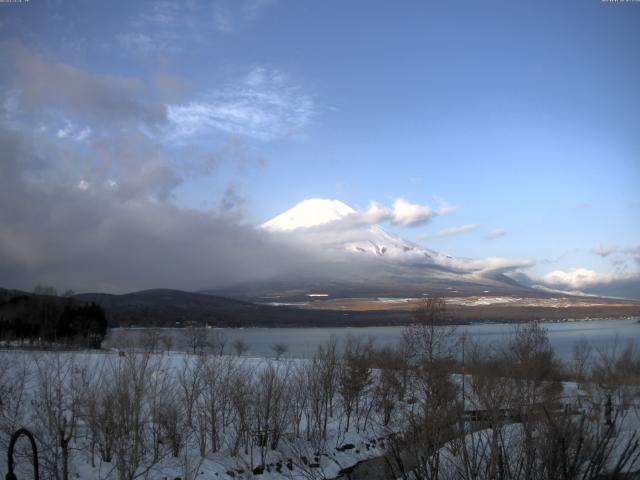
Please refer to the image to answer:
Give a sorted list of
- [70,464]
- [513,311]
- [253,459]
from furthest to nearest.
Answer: [513,311] < [253,459] < [70,464]

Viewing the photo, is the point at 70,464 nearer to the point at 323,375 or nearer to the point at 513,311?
the point at 323,375

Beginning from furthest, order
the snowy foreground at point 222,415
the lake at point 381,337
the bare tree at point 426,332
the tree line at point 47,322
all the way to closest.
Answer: the lake at point 381,337 < the tree line at point 47,322 < the bare tree at point 426,332 < the snowy foreground at point 222,415

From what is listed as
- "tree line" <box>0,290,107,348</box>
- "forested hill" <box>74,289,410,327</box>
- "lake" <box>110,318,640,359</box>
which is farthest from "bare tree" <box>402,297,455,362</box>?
"forested hill" <box>74,289,410,327</box>

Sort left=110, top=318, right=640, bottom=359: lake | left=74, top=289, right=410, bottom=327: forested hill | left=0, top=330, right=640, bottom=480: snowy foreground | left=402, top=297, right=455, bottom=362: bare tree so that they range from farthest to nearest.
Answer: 1. left=74, top=289, right=410, bottom=327: forested hill
2. left=110, top=318, right=640, bottom=359: lake
3. left=402, top=297, right=455, bottom=362: bare tree
4. left=0, top=330, right=640, bottom=480: snowy foreground

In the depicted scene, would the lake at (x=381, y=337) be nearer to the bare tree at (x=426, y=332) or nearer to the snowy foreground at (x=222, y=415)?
the bare tree at (x=426, y=332)

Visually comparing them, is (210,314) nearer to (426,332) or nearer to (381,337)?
(381,337)

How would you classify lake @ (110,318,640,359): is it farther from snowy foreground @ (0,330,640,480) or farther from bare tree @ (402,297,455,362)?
snowy foreground @ (0,330,640,480)

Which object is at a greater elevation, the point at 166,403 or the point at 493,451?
the point at 493,451

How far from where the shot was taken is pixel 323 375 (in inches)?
1113

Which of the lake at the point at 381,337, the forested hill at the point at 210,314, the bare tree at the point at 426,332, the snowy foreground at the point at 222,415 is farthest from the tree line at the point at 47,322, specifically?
the forested hill at the point at 210,314

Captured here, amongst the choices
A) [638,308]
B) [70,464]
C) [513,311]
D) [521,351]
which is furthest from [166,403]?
[638,308]

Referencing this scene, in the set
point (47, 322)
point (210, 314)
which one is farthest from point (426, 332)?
point (210, 314)

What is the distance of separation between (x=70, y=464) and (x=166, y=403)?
161 inches

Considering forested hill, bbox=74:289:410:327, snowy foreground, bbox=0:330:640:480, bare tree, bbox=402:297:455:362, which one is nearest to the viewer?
snowy foreground, bbox=0:330:640:480
